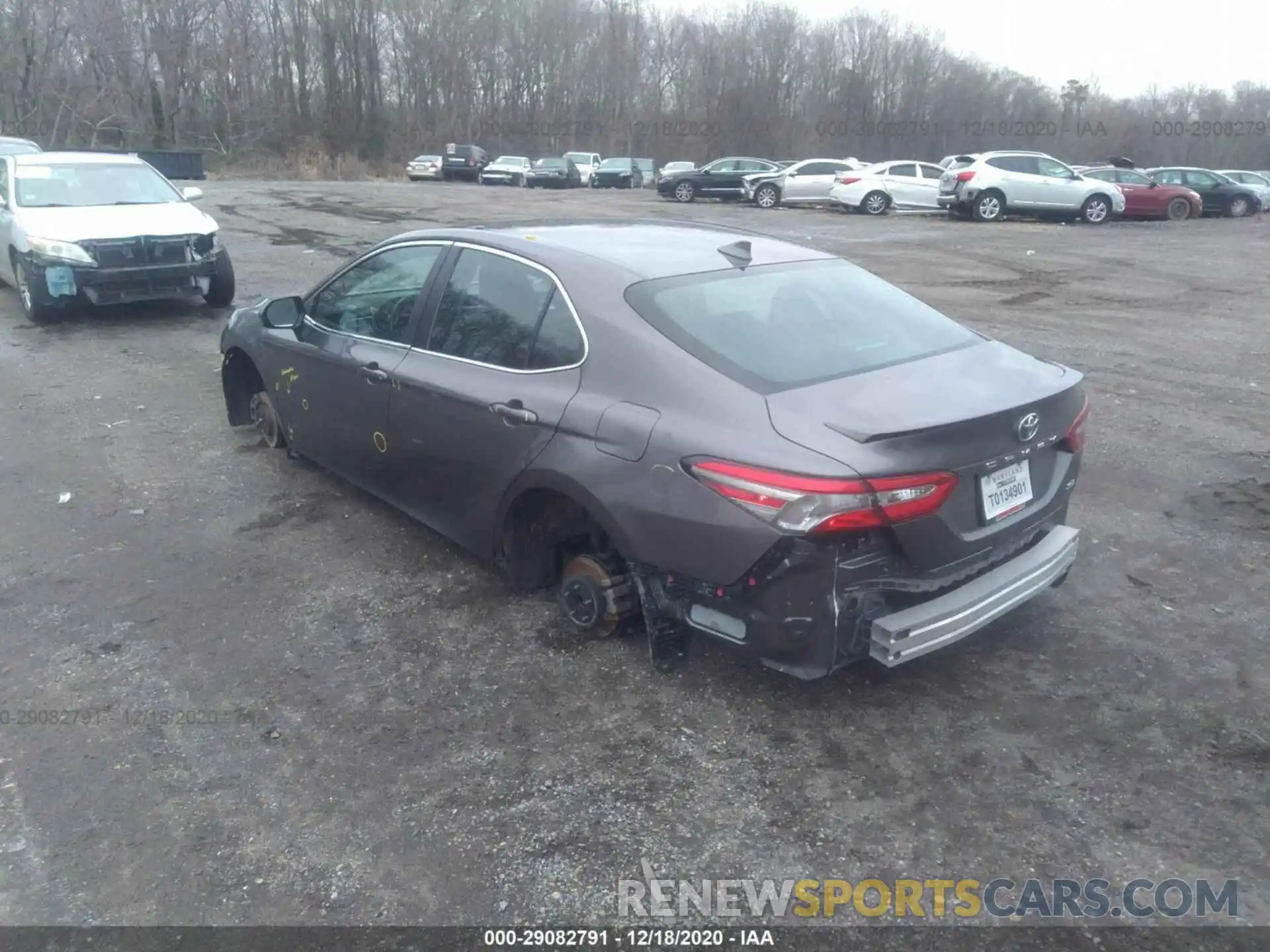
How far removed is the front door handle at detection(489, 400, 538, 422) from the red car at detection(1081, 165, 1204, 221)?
27144 mm

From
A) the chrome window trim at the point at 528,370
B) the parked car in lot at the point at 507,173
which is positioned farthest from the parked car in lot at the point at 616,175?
the chrome window trim at the point at 528,370

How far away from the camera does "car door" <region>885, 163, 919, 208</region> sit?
2816cm

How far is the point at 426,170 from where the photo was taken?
48.5 metres

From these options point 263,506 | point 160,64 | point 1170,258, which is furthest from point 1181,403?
point 160,64

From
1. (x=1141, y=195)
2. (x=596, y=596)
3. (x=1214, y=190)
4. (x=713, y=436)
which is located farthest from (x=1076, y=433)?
(x=1214, y=190)

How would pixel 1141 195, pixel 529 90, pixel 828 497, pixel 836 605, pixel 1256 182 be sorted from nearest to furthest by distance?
1. pixel 828 497
2. pixel 836 605
3. pixel 1141 195
4. pixel 1256 182
5. pixel 529 90

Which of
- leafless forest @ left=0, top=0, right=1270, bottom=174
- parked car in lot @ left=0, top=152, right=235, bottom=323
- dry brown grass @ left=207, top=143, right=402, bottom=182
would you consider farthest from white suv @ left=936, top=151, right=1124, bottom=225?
leafless forest @ left=0, top=0, right=1270, bottom=174

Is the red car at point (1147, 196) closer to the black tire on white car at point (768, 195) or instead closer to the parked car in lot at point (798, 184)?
the parked car in lot at point (798, 184)

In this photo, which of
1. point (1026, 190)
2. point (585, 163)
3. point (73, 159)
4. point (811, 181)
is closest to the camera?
point (73, 159)

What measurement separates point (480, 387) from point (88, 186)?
29.5ft

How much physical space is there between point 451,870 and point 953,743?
1.74 metres

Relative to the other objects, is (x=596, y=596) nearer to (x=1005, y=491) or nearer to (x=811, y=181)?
(x=1005, y=491)

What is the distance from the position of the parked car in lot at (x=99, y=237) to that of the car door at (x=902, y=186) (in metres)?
20.9

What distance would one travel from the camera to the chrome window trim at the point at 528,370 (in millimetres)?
3986
